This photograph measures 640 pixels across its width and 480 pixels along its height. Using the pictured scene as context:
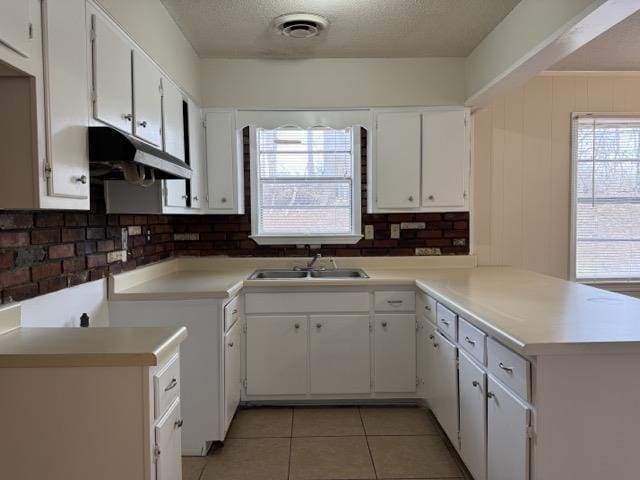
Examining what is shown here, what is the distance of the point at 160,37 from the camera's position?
2.54m

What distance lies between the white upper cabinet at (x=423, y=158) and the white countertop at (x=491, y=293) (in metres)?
0.51

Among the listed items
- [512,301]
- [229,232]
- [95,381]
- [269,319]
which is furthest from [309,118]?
[95,381]

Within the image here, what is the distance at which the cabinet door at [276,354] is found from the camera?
10.3 feet

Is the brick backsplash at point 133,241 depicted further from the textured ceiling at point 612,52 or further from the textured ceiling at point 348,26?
the textured ceiling at point 612,52

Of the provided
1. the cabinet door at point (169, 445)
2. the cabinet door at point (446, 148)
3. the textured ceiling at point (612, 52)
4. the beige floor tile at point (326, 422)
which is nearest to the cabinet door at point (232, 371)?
the beige floor tile at point (326, 422)

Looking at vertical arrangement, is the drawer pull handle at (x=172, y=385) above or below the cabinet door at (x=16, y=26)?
below

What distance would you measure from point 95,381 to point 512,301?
1820 millimetres

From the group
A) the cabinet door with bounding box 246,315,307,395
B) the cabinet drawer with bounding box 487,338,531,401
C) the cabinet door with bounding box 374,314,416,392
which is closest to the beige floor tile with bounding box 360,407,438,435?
the cabinet door with bounding box 374,314,416,392

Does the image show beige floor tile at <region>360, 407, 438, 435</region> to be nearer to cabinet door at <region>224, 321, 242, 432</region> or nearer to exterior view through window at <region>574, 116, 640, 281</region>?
cabinet door at <region>224, 321, 242, 432</region>

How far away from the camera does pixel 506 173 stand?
3729 mm

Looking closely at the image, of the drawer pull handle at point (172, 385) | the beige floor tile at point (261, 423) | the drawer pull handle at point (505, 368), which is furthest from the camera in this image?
the beige floor tile at point (261, 423)

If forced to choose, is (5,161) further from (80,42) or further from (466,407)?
(466,407)

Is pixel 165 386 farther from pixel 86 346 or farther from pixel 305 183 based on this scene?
pixel 305 183

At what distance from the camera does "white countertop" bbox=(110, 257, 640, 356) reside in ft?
5.27
